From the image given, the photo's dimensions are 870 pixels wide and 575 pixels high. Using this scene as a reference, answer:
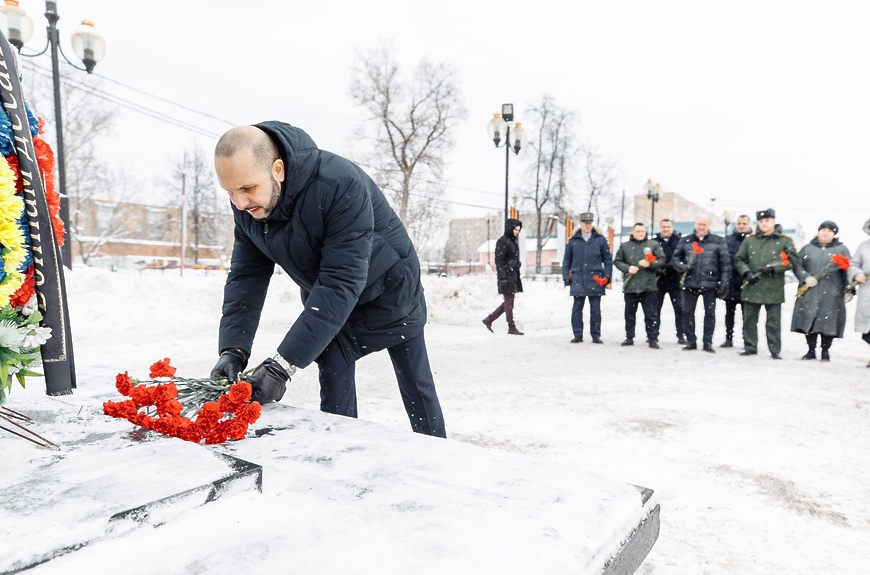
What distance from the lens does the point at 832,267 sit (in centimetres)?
→ 759

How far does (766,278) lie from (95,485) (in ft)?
27.1

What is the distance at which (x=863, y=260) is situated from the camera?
295 inches

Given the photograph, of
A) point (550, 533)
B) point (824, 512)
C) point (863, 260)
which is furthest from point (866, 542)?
point (863, 260)

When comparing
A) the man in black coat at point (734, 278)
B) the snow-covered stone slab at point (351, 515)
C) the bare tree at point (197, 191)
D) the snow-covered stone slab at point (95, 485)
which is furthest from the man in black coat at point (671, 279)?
the bare tree at point (197, 191)

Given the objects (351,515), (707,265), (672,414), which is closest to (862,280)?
(707,265)

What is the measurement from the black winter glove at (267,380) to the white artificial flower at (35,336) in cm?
79

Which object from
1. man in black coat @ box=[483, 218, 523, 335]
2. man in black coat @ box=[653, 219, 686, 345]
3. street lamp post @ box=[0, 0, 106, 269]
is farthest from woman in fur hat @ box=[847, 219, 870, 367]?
street lamp post @ box=[0, 0, 106, 269]

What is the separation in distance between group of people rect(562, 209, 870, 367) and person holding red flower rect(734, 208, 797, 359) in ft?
0.04

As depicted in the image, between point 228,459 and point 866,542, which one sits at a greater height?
point 228,459

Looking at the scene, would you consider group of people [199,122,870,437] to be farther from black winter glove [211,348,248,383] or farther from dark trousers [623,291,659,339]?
dark trousers [623,291,659,339]

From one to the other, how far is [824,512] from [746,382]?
3482 mm

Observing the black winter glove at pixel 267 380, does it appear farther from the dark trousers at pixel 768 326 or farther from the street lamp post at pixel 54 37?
the street lamp post at pixel 54 37

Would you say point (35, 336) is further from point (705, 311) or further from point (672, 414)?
point (705, 311)

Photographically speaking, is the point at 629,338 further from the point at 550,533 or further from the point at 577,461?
the point at 550,533
